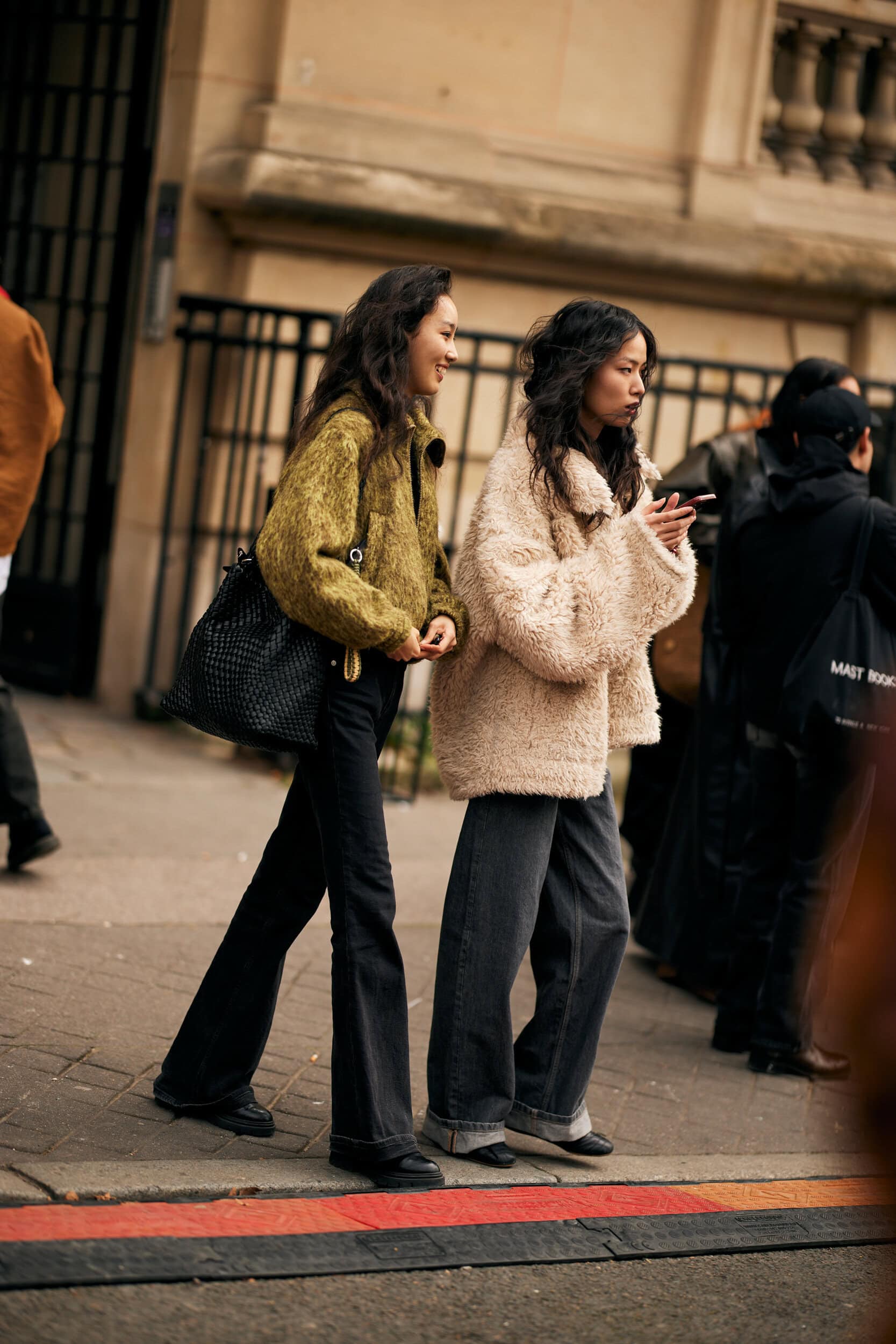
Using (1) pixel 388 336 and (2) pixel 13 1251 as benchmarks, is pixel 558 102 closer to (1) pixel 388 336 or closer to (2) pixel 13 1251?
(1) pixel 388 336

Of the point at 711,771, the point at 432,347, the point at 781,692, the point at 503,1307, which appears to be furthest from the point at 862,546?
the point at 503,1307


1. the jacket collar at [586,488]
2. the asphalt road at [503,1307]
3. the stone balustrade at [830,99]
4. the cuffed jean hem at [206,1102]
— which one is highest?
the stone balustrade at [830,99]

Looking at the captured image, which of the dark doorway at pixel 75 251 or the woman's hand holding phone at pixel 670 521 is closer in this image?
the woman's hand holding phone at pixel 670 521

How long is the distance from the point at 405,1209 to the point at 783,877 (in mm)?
2001

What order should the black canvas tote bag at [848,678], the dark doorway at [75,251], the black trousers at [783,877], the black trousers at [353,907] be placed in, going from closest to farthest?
the black trousers at [353,907] → the black canvas tote bag at [848,678] → the black trousers at [783,877] → the dark doorway at [75,251]

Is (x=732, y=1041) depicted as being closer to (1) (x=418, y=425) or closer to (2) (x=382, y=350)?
(1) (x=418, y=425)

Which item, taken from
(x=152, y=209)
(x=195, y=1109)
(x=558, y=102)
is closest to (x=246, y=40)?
(x=152, y=209)

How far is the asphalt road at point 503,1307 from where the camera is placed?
304 cm

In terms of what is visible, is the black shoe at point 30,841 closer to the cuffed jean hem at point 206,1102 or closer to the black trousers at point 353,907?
the cuffed jean hem at point 206,1102

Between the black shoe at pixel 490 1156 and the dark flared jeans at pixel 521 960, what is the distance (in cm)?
2

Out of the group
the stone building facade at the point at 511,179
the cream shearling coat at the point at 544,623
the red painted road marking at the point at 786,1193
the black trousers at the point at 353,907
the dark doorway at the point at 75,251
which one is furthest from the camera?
the dark doorway at the point at 75,251

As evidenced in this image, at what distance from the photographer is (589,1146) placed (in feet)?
13.5

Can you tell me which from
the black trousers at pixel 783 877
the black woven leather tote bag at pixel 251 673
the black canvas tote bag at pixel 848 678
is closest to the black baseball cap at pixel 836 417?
the black canvas tote bag at pixel 848 678

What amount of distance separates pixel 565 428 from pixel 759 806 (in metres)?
1.68
